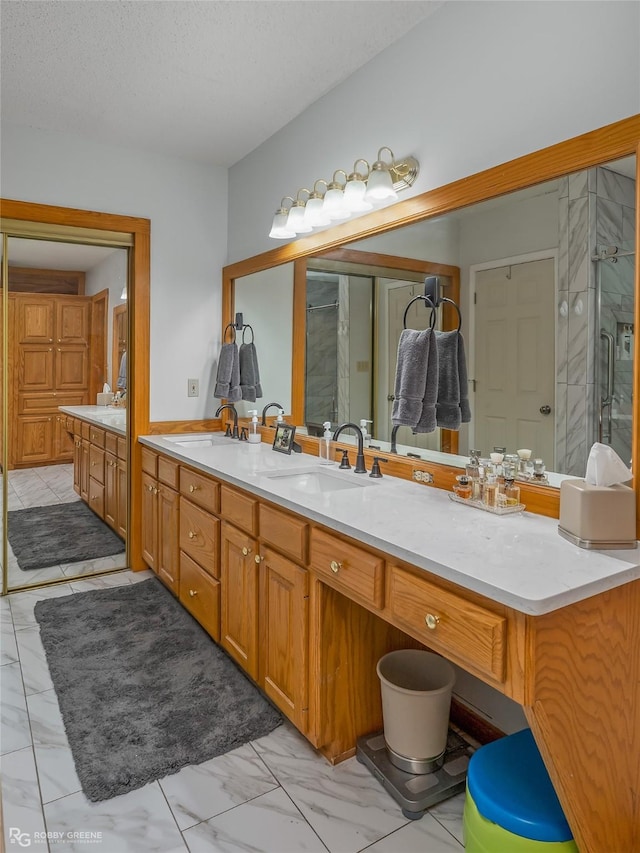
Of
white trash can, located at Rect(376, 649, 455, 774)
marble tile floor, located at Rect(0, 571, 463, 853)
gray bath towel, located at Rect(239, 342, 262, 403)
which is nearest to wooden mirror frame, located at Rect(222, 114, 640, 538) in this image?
gray bath towel, located at Rect(239, 342, 262, 403)

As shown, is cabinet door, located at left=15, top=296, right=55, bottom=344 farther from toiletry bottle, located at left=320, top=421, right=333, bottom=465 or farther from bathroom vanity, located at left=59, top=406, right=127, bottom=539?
toiletry bottle, located at left=320, top=421, right=333, bottom=465

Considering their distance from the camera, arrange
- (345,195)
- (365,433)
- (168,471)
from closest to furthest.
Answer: (345,195) < (365,433) < (168,471)

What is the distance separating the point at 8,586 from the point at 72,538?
429 mm

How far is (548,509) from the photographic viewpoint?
167cm

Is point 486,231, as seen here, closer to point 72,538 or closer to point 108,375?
point 108,375

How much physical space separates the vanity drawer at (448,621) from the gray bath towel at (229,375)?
2094mm

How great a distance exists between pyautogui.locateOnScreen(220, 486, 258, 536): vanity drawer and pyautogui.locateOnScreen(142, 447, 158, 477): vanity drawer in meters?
0.94

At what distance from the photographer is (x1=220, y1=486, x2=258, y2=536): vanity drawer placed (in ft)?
6.91

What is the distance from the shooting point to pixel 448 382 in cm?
202

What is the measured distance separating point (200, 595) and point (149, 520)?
2.78 feet

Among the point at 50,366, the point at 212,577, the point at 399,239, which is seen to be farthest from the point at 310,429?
the point at 50,366

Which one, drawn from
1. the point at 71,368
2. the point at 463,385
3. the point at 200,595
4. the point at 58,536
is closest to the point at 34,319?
the point at 71,368

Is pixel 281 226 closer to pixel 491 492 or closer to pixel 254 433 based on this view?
pixel 254 433

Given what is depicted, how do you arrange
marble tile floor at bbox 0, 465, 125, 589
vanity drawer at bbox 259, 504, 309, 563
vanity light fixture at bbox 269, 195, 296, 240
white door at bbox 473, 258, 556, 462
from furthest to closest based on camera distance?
marble tile floor at bbox 0, 465, 125, 589, vanity light fixture at bbox 269, 195, 296, 240, vanity drawer at bbox 259, 504, 309, 563, white door at bbox 473, 258, 556, 462
